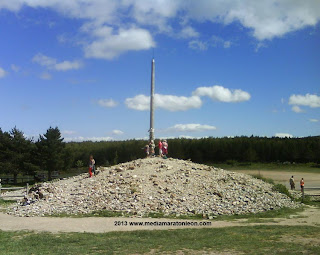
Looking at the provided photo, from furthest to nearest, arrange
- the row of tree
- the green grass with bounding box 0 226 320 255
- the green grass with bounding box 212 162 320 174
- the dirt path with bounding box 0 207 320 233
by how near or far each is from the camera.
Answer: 1. the green grass with bounding box 212 162 320 174
2. the row of tree
3. the dirt path with bounding box 0 207 320 233
4. the green grass with bounding box 0 226 320 255

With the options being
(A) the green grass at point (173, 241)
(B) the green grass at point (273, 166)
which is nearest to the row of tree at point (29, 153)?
(B) the green grass at point (273, 166)

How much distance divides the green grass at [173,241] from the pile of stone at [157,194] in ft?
14.6

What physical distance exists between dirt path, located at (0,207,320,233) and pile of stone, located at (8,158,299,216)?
53.1 inches

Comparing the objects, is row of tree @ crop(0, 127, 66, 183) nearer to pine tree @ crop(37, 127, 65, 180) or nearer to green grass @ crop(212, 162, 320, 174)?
pine tree @ crop(37, 127, 65, 180)

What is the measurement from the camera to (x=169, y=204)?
58.3 feet

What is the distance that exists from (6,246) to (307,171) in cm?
4607

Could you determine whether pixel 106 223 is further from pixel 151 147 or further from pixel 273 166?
pixel 273 166

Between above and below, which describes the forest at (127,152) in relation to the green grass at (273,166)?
above

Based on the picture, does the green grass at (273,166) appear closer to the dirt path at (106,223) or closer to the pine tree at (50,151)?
the pine tree at (50,151)

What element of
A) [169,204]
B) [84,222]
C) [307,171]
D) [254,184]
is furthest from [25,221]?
[307,171]

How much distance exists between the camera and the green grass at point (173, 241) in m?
9.74

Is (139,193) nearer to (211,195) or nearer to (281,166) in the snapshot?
(211,195)

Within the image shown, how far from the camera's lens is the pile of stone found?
1761 centimetres

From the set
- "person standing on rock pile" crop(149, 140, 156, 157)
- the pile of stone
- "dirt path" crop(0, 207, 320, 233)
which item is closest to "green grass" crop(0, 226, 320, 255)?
"dirt path" crop(0, 207, 320, 233)
